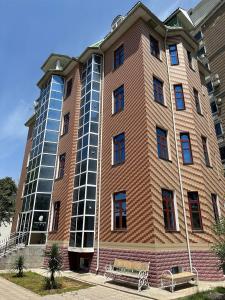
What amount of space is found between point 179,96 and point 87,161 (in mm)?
8267

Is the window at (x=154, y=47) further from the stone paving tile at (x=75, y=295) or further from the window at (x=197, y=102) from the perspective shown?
the stone paving tile at (x=75, y=295)

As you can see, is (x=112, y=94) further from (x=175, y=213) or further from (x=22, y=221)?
(x=22, y=221)

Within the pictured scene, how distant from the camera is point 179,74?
1873 cm

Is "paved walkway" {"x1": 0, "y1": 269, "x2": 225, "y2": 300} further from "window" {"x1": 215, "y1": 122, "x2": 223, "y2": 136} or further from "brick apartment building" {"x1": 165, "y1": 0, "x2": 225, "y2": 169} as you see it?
"brick apartment building" {"x1": 165, "y1": 0, "x2": 225, "y2": 169}

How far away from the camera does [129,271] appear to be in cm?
1301

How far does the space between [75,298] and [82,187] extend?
848 centimetres

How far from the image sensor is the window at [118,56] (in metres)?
19.5

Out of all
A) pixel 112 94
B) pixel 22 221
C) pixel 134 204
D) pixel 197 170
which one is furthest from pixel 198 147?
pixel 22 221

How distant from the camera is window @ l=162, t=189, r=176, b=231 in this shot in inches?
536

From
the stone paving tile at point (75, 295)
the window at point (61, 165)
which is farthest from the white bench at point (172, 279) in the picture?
the window at point (61, 165)

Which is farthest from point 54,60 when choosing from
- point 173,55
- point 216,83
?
point 216,83

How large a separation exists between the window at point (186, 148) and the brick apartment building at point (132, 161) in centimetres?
7

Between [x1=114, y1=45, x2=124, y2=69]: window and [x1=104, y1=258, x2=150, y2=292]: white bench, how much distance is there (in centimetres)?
1424

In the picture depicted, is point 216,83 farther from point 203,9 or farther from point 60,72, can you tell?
point 60,72
